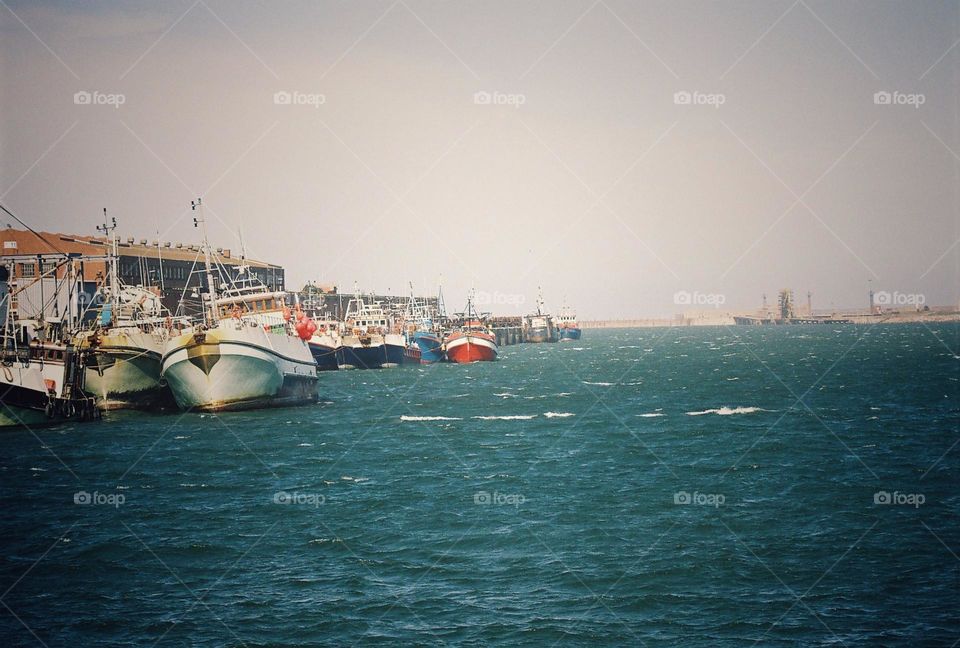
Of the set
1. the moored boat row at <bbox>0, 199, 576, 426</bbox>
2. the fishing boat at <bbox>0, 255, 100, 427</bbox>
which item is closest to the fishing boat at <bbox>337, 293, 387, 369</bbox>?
the moored boat row at <bbox>0, 199, 576, 426</bbox>

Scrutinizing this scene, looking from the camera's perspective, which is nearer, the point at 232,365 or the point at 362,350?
the point at 232,365

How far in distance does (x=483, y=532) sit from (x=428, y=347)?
103 meters

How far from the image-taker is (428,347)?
424 ft

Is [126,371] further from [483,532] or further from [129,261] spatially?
[129,261]

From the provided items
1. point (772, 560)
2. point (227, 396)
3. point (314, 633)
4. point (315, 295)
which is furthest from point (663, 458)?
point (315, 295)

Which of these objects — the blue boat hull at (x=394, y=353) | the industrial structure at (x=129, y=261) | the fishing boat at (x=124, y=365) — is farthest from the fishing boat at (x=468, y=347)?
the fishing boat at (x=124, y=365)

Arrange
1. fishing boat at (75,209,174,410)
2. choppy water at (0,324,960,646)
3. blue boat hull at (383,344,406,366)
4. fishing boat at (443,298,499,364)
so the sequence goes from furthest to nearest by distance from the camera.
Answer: fishing boat at (443,298,499,364)
blue boat hull at (383,344,406,366)
fishing boat at (75,209,174,410)
choppy water at (0,324,960,646)

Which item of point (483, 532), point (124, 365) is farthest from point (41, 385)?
point (483, 532)

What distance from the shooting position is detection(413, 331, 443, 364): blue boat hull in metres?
128

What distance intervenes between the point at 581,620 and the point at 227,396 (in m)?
39.2

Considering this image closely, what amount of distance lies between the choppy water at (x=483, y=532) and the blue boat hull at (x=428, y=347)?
7461 cm

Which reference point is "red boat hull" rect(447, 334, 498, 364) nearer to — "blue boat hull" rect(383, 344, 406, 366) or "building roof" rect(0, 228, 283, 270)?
"blue boat hull" rect(383, 344, 406, 366)

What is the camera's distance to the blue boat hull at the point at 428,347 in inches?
5020

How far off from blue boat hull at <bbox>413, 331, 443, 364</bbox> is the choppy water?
74.6 meters
